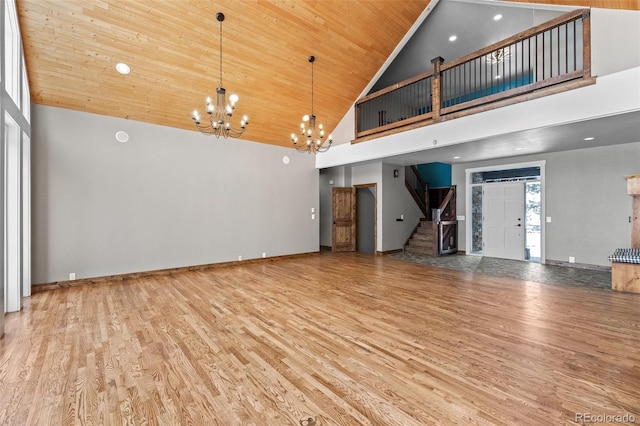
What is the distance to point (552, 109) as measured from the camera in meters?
4.27

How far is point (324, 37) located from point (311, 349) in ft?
18.5

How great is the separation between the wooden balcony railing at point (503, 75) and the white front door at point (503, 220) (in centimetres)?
266

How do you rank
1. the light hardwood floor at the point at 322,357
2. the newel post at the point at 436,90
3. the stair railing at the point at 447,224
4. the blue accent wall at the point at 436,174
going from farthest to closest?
1. the blue accent wall at the point at 436,174
2. the stair railing at the point at 447,224
3. the newel post at the point at 436,90
4. the light hardwood floor at the point at 322,357

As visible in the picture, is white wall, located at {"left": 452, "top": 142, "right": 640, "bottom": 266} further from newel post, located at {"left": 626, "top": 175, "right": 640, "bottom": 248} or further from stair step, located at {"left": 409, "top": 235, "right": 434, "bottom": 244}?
stair step, located at {"left": 409, "top": 235, "right": 434, "bottom": 244}

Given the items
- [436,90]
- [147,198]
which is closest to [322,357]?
[147,198]

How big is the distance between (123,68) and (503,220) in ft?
30.3

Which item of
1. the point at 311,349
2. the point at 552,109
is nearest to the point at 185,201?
the point at 311,349

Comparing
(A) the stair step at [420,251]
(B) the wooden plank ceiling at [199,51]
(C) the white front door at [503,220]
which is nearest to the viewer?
(B) the wooden plank ceiling at [199,51]

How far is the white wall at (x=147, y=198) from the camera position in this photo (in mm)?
5074

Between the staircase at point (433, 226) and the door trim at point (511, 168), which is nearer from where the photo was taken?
the door trim at point (511, 168)

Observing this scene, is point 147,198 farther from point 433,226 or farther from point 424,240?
point 424,240

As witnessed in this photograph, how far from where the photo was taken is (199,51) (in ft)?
16.4

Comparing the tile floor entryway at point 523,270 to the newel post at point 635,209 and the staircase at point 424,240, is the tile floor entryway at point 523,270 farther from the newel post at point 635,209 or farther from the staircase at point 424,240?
the newel post at point 635,209

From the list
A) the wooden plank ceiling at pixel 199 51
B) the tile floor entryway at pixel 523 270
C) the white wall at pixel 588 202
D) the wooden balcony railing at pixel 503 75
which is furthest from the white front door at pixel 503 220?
the wooden plank ceiling at pixel 199 51
